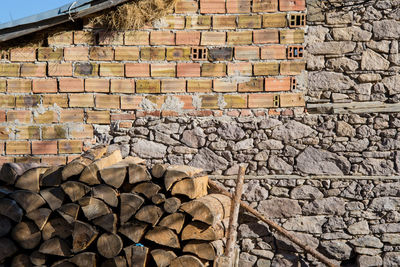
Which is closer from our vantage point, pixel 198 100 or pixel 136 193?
pixel 136 193

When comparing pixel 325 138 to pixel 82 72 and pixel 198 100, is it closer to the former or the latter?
pixel 198 100

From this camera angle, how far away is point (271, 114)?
530 centimetres

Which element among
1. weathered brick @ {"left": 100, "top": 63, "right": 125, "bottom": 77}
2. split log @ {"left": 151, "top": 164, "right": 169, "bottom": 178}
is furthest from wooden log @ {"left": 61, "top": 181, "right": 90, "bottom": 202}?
weathered brick @ {"left": 100, "top": 63, "right": 125, "bottom": 77}

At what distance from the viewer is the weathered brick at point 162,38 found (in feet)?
17.4

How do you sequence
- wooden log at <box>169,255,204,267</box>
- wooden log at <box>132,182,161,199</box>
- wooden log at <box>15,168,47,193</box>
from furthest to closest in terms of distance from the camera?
wooden log at <box>15,168,47,193</box> → wooden log at <box>132,182,161,199</box> → wooden log at <box>169,255,204,267</box>

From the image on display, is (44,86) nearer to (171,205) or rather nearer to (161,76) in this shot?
(161,76)

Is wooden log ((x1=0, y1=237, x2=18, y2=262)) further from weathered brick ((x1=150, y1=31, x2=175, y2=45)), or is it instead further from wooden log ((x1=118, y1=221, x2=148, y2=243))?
weathered brick ((x1=150, y1=31, x2=175, y2=45))

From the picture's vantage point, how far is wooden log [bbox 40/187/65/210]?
4086 millimetres

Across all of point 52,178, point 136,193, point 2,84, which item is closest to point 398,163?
point 136,193

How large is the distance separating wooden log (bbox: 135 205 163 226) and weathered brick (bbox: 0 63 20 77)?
96.2 inches

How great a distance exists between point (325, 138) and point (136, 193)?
7.56ft

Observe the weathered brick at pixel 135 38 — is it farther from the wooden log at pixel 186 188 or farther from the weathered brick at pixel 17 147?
the wooden log at pixel 186 188

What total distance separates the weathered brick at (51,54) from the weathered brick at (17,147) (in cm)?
97

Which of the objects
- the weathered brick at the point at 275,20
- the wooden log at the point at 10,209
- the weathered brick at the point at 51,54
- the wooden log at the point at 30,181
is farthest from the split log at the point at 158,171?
the weathered brick at the point at 275,20
